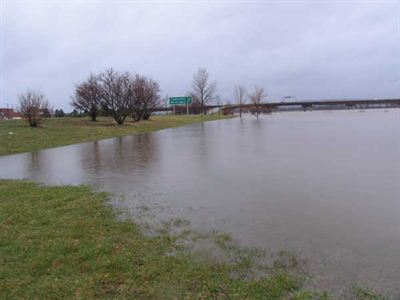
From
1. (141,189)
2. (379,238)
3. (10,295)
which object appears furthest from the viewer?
(141,189)

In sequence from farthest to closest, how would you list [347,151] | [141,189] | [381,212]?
[347,151]
[141,189]
[381,212]

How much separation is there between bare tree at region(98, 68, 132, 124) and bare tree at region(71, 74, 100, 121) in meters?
0.63

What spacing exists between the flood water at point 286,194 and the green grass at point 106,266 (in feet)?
2.74

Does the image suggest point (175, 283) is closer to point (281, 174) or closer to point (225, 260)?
point (225, 260)

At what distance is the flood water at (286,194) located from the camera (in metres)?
4.90

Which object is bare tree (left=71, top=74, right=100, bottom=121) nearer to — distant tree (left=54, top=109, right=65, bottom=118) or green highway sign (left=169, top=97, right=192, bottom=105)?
distant tree (left=54, top=109, right=65, bottom=118)

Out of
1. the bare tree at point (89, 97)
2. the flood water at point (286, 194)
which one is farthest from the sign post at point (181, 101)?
the flood water at point (286, 194)

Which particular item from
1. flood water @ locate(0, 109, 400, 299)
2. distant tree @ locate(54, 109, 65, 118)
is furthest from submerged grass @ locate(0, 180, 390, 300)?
distant tree @ locate(54, 109, 65, 118)

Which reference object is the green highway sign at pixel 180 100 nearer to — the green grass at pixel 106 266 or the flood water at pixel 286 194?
the flood water at pixel 286 194

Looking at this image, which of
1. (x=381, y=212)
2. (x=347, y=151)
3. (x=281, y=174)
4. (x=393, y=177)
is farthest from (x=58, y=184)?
(x=347, y=151)

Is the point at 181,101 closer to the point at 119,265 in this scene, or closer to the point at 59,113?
the point at 59,113

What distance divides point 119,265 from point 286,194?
4.60 metres

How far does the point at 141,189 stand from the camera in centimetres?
916

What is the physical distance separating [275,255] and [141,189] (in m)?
4.92
